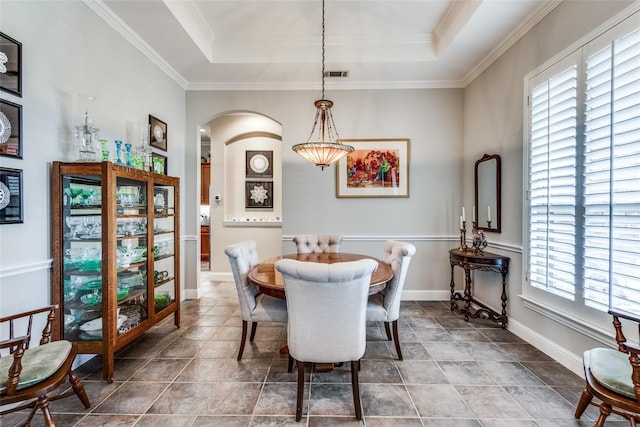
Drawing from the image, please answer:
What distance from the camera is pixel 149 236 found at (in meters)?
2.55

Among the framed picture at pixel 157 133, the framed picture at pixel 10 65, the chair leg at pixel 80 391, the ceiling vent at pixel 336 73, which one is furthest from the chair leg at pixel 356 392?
the ceiling vent at pixel 336 73

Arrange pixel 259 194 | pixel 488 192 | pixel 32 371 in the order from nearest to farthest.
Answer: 1. pixel 32 371
2. pixel 488 192
3. pixel 259 194

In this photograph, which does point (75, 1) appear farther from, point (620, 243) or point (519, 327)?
point (519, 327)

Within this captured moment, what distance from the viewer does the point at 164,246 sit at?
2.93 m

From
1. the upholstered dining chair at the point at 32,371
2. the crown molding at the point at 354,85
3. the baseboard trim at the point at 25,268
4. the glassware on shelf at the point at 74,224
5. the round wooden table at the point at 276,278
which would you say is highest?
the crown molding at the point at 354,85

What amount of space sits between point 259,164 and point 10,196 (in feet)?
11.7

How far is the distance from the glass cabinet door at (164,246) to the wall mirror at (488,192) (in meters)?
3.40

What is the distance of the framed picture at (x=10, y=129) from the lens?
171 cm

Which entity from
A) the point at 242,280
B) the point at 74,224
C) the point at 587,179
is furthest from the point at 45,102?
the point at 587,179

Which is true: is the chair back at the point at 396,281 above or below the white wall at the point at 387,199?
below

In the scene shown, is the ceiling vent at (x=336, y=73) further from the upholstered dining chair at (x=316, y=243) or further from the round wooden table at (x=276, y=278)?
the round wooden table at (x=276, y=278)

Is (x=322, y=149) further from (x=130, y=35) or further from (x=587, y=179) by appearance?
(x=130, y=35)

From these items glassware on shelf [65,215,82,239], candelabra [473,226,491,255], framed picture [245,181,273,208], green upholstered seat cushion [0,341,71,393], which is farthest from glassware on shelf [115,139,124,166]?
candelabra [473,226,491,255]

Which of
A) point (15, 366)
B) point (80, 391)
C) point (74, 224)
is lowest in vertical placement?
point (80, 391)
